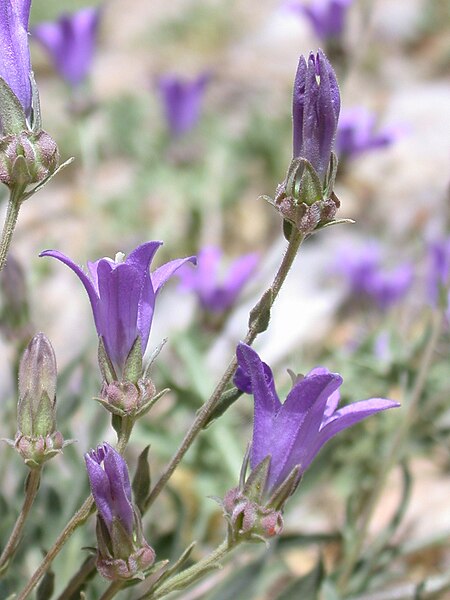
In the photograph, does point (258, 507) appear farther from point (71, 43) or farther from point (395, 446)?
point (71, 43)

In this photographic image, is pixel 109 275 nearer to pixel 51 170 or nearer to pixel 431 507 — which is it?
pixel 51 170

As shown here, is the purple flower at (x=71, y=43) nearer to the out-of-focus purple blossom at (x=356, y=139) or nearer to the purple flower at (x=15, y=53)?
the out-of-focus purple blossom at (x=356, y=139)

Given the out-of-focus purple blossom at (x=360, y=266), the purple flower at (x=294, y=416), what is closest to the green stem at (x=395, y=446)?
the purple flower at (x=294, y=416)

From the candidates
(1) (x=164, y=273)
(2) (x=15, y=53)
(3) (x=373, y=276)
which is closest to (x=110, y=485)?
(1) (x=164, y=273)

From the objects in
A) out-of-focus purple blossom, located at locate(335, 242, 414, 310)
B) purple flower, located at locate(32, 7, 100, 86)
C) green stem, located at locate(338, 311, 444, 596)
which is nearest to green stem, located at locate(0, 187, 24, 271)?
green stem, located at locate(338, 311, 444, 596)

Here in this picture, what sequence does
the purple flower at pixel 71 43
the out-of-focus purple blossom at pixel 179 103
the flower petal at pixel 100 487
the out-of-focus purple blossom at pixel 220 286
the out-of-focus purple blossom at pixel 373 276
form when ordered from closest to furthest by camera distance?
1. the flower petal at pixel 100 487
2. the out-of-focus purple blossom at pixel 220 286
3. the purple flower at pixel 71 43
4. the out-of-focus purple blossom at pixel 373 276
5. the out-of-focus purple blossom at pixel 179 103
